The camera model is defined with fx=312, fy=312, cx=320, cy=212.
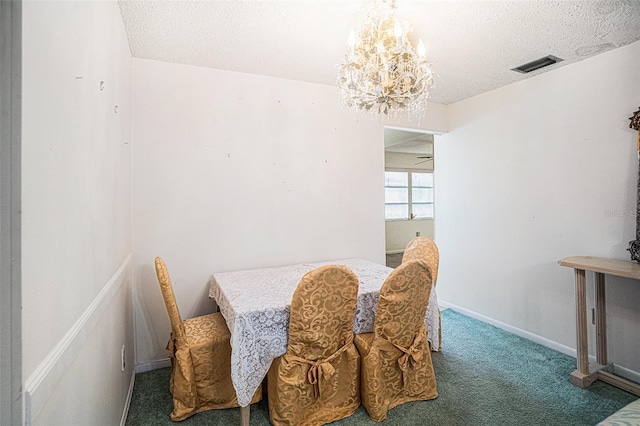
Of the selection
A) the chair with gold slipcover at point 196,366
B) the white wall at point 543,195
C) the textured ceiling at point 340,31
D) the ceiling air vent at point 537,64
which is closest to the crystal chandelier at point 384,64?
the textured ceiling at point 340,31

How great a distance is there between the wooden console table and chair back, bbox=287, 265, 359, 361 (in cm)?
177

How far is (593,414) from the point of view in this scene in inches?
75.0

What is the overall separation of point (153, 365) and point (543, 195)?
12.0 ft

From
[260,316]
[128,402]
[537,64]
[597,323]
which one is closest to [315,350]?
[260,316]

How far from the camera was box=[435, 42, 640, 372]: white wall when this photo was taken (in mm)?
2367

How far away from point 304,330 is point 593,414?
186cm

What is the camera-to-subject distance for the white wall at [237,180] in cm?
247

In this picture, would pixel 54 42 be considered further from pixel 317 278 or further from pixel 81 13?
pixel 317 278

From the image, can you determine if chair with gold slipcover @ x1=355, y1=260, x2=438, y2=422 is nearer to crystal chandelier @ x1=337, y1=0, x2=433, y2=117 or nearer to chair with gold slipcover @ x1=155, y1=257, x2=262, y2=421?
chair with gold slipcover @ x1=155, y1=257, x2=262, y2=421

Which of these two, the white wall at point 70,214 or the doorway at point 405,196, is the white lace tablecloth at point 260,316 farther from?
the doorway at point 405,196

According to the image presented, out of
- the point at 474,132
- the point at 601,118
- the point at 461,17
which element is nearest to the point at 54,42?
the point at 461,17

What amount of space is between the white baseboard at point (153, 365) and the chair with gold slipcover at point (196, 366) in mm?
650

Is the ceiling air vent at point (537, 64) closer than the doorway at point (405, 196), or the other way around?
the ceiling air vent at point (537, 64)

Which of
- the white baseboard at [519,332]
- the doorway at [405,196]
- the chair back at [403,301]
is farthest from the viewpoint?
the doorway at [405,196]
